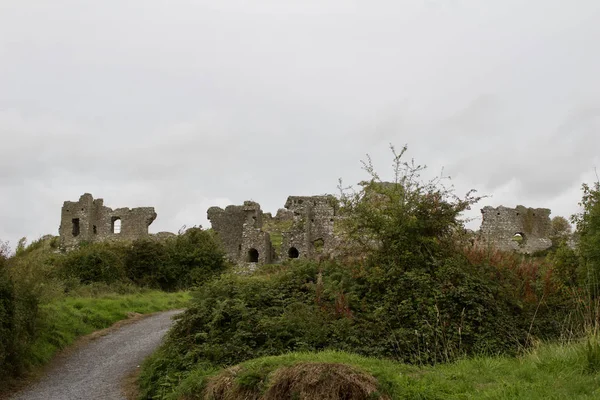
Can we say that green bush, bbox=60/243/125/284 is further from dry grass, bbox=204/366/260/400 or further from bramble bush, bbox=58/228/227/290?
dry grass, bbox=204/366/260/400

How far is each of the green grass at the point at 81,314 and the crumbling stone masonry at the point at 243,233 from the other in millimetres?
10244

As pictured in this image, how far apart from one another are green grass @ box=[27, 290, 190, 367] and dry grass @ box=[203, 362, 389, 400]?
Answer: 7.44 meters

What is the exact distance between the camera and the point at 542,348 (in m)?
11.0

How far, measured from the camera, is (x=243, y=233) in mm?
36938

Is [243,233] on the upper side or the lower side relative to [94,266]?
upper

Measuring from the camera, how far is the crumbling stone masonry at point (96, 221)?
45.5 metres

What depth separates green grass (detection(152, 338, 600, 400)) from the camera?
8172mm

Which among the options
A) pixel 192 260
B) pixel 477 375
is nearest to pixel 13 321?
pixel 477 375

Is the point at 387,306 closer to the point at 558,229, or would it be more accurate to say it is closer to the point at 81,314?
the point at 81,314

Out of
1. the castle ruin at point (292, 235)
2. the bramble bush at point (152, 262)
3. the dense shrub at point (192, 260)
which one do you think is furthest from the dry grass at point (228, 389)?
the castle ruin at point (292, 235)

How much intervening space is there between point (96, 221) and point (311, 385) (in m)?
41.9

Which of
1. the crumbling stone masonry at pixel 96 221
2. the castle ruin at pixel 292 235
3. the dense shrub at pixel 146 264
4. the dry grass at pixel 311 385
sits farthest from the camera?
the crumbling stone masonry at pixel 96 221

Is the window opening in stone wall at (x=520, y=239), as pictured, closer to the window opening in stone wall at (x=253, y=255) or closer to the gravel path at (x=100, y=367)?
the window opening in stone wall at (x=253, y=255)

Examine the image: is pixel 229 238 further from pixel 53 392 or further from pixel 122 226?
pixel 53 392
